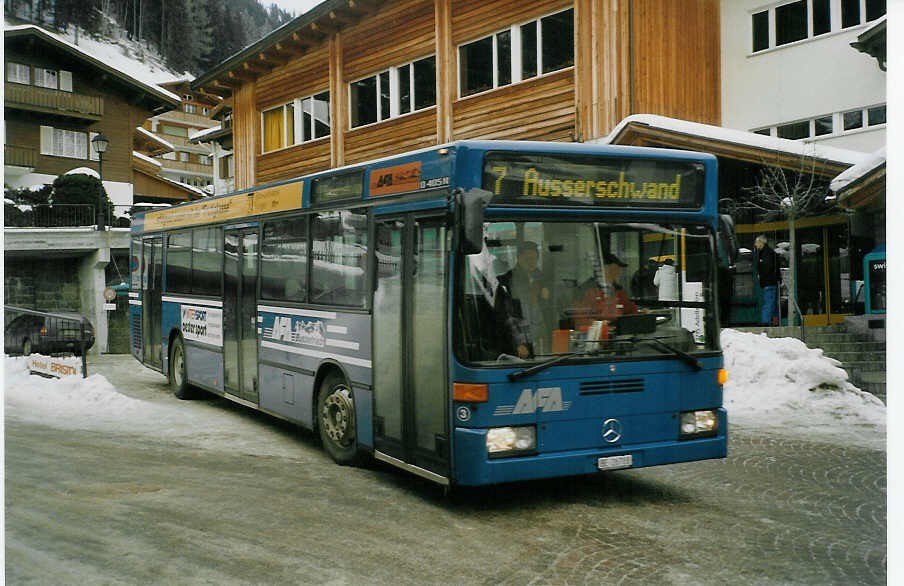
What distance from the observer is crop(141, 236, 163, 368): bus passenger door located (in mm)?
13859

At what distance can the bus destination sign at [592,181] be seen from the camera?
6.36m

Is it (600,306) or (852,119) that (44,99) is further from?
(852,119)

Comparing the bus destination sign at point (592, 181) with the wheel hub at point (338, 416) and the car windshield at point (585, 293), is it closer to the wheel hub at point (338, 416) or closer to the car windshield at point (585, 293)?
the car windshield at point (585, 293)

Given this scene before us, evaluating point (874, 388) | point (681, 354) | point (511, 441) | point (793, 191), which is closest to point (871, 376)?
point (874, 388)

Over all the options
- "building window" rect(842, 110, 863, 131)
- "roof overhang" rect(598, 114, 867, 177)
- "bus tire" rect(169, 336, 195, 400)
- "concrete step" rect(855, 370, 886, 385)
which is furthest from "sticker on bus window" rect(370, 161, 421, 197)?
"building window" rect(842, 110, 863, 131)

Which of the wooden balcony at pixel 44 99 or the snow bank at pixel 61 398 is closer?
the wooden balcony at pixel 44 99

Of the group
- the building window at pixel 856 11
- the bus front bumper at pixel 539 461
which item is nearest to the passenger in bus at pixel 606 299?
the bus front bumper at pixel 539 461

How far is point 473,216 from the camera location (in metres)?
5.83

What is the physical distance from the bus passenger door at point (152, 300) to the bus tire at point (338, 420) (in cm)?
627

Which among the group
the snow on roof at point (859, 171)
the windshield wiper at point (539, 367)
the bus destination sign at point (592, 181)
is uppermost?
the snow on roof at point (859, 171)

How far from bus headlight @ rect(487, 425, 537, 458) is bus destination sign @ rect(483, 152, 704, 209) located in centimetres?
165

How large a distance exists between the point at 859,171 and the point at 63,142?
11058 millimetres

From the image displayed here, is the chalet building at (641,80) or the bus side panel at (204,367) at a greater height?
the chalet building at (641,80)

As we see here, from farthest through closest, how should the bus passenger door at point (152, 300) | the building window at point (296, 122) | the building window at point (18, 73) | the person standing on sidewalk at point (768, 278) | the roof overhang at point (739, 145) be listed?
the building window at point (296, 122) → the person standing on sidewalk at point (768, 278) → the roof overhang at point (739, 145) → the bus passenger door at point (152, 300) → the building window at point (18, 73)
